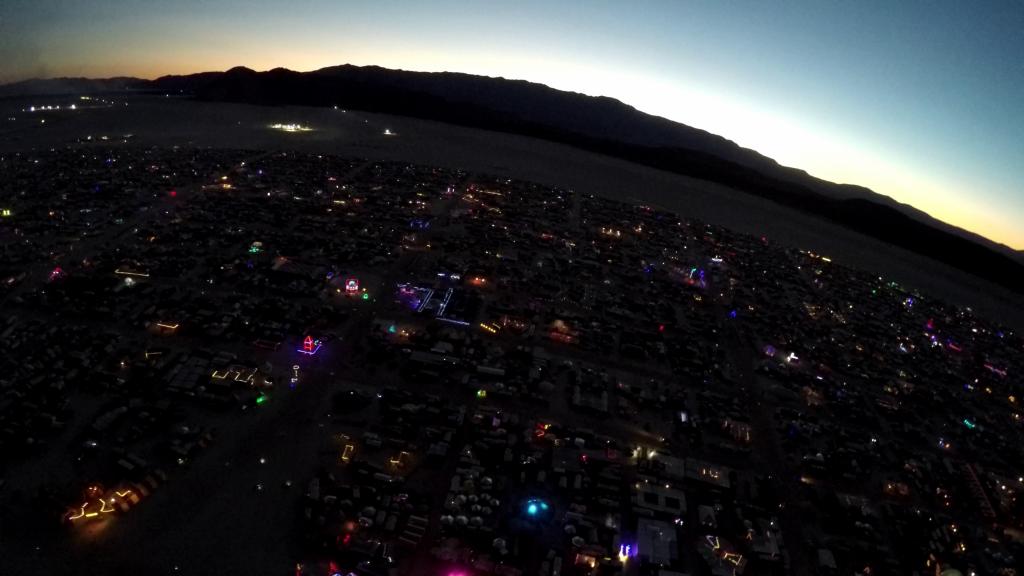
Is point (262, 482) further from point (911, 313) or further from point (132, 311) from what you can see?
point (911, 313)

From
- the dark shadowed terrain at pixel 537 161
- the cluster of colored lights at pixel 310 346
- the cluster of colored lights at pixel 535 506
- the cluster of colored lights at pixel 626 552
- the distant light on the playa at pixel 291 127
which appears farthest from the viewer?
the distant light on the playa at pixel 291 127

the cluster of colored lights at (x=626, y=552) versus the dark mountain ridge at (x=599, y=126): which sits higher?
the dark mountain ridge at (x=599, y=126)

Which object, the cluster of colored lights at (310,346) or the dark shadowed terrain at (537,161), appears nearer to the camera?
the cluster of colored lights at (310,346)

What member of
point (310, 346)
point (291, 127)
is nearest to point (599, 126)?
point (291, 127)

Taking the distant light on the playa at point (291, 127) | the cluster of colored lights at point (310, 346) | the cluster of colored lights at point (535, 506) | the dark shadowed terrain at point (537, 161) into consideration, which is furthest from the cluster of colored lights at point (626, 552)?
the distant light on the playa at point (291, 127)

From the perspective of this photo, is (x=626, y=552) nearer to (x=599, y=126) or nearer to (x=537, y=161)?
→ (x=537, y=161)

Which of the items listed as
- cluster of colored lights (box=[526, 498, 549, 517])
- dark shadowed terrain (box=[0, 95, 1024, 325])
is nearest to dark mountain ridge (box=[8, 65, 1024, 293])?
dark shadowed terrain (box=[0, 95, 1024, 325])

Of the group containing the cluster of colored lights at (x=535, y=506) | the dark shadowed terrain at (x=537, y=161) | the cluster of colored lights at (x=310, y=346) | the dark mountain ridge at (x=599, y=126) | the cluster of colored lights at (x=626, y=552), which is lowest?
the cluster of colored lights at (x=626, y=552)

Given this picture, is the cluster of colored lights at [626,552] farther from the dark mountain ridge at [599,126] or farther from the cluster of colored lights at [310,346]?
the dark mountain ridge at [599,126]

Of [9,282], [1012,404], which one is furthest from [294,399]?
[1012,404]

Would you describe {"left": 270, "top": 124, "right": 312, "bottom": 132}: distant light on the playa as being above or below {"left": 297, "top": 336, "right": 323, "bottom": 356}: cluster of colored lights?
above

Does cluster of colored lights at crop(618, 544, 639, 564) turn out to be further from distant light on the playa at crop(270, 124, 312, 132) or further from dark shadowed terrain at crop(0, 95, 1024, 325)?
distant light on the playa at crop(270, 124, 312, 132)
